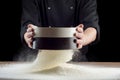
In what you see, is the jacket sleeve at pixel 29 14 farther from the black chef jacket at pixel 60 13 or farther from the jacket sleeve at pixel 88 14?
the jacket sleeve at pixel 88 14

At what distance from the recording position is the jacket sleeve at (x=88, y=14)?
125 cm

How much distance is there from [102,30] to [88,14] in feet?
0.35

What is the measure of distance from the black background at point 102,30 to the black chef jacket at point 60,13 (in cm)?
4

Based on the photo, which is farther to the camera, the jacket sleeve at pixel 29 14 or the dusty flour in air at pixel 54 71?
the jacket sleeve at pixel 29 14

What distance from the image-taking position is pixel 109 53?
1.32 m

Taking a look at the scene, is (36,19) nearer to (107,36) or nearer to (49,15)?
(49,15)

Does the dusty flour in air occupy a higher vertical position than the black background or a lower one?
lower

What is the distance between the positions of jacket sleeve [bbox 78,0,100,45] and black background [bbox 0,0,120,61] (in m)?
0.03

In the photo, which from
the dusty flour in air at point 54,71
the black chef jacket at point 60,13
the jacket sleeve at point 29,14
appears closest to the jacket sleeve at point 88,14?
the black chef jacket at point 60,13

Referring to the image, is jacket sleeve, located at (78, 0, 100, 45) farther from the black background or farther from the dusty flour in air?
the dusty flour in air

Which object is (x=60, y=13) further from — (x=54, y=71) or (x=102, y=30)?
(x=54, y=71)

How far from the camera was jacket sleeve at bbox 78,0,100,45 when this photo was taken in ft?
4.10

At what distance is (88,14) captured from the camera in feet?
4.13

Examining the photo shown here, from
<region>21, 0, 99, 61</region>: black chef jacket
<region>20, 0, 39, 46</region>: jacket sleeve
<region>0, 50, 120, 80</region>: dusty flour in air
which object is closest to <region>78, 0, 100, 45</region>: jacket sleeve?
<region>21, 0, 99, 61</region>: black chef jacket
